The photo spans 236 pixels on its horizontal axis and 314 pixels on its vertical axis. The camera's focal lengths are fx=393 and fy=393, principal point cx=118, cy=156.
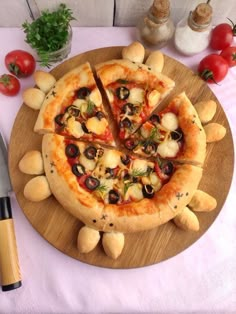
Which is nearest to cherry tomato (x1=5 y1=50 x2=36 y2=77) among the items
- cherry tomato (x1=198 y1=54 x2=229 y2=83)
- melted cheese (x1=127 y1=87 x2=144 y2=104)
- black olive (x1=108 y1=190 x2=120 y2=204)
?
melted cheese (x1=127 y1=87 x2=144 y2=104)

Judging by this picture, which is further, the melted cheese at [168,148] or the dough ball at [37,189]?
the melted cheese at [168,148]

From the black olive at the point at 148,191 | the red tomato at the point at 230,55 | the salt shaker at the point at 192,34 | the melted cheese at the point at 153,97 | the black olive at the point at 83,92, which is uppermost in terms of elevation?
the salt shaker at the point at 192,34

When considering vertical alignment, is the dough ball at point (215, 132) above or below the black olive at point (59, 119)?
below

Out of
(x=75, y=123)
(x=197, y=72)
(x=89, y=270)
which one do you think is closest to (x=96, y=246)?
(x=89, y=270)

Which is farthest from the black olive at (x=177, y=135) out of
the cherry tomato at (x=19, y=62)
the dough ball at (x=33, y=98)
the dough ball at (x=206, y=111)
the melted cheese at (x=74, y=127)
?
the cherry tomato at (x=19, y=62)

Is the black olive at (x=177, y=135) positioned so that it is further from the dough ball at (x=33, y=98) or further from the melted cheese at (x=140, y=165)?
the dough ball at (x=33, y=98)

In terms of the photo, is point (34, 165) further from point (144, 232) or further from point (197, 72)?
point (197, 72)

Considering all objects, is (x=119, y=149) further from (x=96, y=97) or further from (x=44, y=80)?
(x=44, y=80)

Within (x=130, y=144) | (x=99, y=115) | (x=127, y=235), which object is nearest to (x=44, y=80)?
(x=99, y=115)
